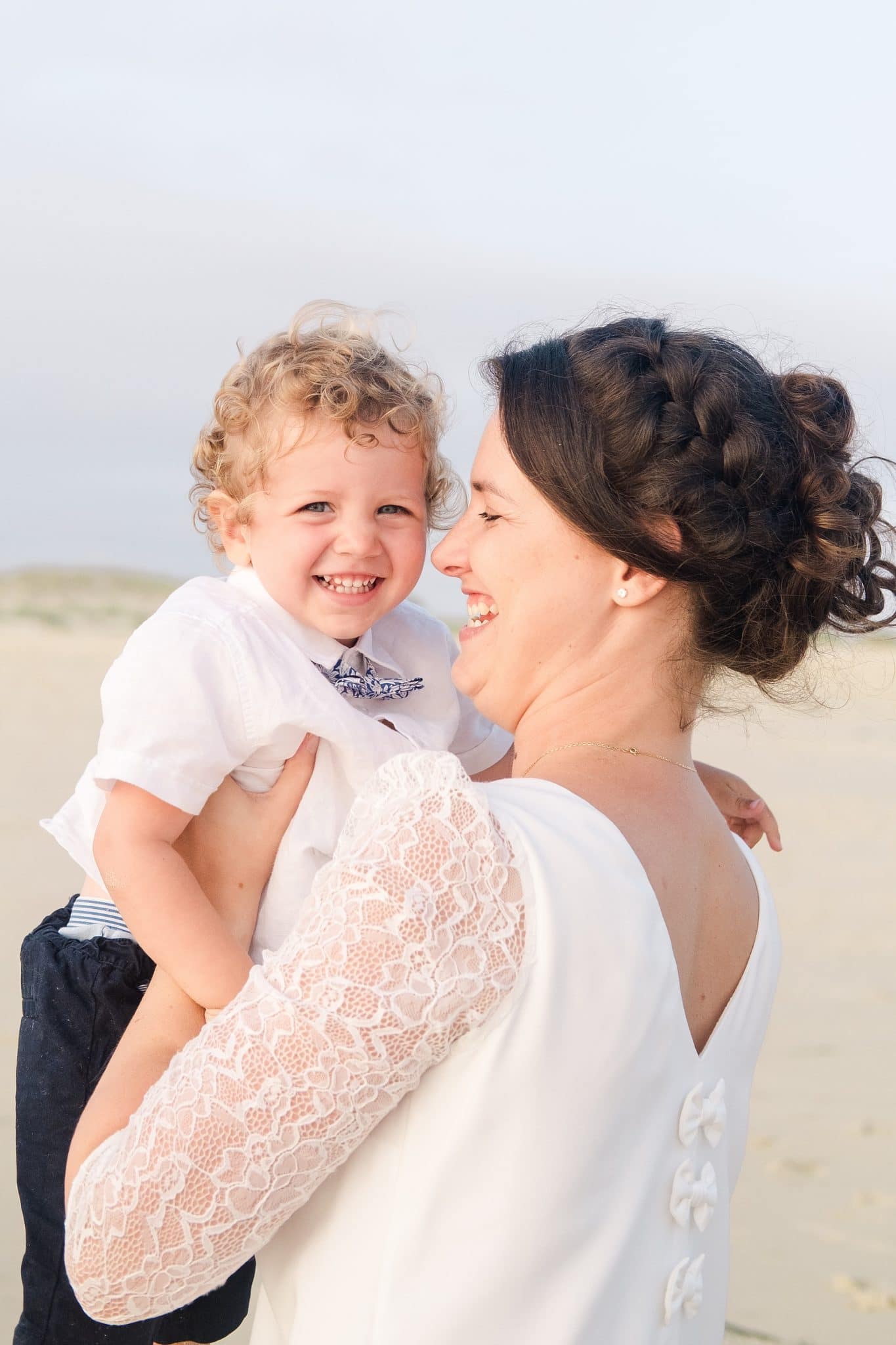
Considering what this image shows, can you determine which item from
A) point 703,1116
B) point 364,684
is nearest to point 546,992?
point 703,1116

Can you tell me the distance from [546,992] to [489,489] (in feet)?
2.72

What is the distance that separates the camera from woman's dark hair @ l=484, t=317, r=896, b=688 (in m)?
1.83

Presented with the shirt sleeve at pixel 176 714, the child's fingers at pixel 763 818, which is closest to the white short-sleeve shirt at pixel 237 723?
the shirt sleeve at pixel 176 714

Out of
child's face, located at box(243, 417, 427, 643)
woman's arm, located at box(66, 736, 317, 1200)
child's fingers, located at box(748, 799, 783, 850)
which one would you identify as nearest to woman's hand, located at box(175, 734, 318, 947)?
woman's arm, located at box(66, 736, 317, 1200)

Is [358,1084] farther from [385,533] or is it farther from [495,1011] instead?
[385,533]

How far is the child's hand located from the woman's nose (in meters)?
0.79

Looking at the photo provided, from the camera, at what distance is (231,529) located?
2.74 meters

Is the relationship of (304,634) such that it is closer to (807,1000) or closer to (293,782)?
(293,782)

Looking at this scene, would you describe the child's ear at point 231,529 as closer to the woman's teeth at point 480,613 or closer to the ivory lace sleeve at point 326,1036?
the woman's teeth at point 480,613

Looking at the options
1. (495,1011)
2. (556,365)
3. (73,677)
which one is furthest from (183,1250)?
(73,677)

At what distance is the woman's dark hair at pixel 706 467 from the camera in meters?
1.83

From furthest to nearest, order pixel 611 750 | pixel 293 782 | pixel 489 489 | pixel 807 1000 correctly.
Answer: pixel 807 1000 < pixel 293 782 < pixel 489 489 < pixel 611 750

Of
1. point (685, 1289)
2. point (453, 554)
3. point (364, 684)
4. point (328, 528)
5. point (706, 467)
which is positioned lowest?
point (685, 1289)

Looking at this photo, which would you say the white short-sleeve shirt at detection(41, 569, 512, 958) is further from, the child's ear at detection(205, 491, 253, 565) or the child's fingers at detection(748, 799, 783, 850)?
the child's fingers at detection(748, 799, 783, 850)
